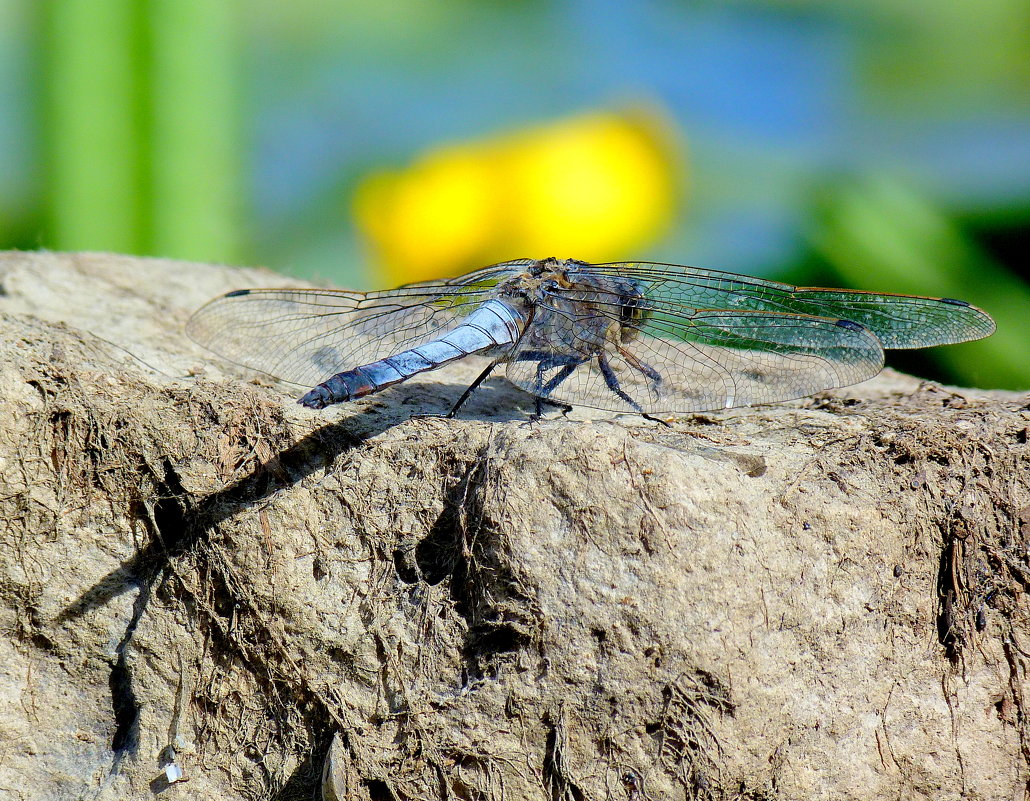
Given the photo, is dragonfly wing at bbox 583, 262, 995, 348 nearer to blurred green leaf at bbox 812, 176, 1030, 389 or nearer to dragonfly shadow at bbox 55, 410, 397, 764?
dragonfly shadow at bbox 55, 410, 397, 764

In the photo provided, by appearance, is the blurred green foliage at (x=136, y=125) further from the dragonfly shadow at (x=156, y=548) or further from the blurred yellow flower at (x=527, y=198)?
the dragonfly shadow at (x=156, y=548)

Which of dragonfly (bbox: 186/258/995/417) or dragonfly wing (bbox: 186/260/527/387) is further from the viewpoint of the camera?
dragonfly wing (bbox: 186/260/527/387)

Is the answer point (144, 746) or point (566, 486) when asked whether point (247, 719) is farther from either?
point (566, 486)

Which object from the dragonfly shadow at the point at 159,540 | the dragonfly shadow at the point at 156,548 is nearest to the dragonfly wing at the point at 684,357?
the dragonfly shadow at the point at 159,540

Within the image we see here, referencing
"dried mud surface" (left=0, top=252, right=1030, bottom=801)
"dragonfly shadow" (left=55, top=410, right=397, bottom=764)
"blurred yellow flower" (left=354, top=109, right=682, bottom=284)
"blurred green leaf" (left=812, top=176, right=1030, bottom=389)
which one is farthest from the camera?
"blurred yellow flower" (left=354, top=109, right=682, bottom=284)

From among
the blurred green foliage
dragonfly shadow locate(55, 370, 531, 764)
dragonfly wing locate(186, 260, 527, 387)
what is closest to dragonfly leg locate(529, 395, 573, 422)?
dragonfly wing locate(186, 260, 527, 387)

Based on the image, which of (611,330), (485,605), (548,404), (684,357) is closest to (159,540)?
(485,605)

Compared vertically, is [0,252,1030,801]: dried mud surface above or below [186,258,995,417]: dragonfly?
below

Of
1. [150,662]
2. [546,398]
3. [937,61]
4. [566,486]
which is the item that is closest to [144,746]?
[150,662]
